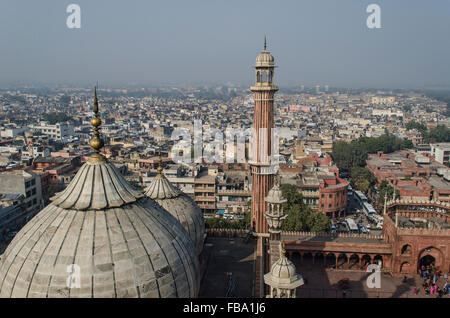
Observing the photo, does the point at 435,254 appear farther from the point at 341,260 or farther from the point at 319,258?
the point at 319,258

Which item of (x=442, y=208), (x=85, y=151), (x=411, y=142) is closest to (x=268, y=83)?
(x=442, y=208)

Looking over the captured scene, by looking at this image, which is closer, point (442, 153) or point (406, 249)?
point (406, 249)

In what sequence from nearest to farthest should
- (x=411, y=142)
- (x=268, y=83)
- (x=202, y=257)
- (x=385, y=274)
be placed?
(x=202, y=257)
(x=268, y=83)
(x=385, y=274)
(x=411, y=142)

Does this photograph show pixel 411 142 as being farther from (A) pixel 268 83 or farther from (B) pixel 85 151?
(A) pixel 268 83

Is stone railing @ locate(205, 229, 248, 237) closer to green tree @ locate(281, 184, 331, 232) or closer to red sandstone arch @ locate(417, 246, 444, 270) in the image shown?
green tree @ locate(281, 184, 331, 232)

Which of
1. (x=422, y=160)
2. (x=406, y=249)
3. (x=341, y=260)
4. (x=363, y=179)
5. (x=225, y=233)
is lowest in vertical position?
(x=341, y=260)

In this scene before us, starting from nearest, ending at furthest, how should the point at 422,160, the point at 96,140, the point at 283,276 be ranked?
the point at 96,140 < the point at 283,276 < the point at 422,160

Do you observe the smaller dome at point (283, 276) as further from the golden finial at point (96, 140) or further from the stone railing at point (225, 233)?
the stone railing at point (225, 233)

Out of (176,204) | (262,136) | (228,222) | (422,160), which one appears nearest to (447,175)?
(422,160)
